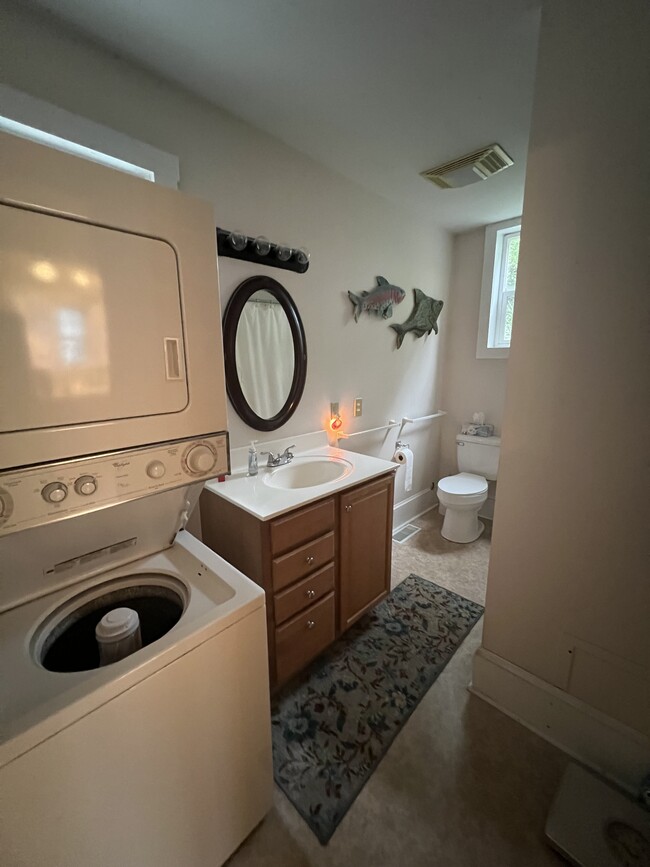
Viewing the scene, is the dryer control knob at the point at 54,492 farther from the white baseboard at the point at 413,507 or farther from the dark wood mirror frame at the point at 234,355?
the white baseboard at the point at 413,507

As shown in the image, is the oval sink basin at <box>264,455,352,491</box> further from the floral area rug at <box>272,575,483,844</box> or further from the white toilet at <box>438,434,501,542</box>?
the white toilet at <box>438,434,501,542</box>

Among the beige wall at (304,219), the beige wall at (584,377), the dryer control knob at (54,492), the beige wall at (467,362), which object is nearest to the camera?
the dryer control knob at (54,492)

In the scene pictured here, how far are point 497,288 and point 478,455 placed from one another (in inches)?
53.5

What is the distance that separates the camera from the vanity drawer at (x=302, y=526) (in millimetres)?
1326

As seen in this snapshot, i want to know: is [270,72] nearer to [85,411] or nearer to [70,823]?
[85,411]

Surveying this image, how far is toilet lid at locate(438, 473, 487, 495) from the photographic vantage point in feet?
8.50

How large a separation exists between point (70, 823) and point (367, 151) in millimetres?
2516

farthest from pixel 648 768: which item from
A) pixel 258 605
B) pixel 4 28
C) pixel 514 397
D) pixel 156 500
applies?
pixel 4 28

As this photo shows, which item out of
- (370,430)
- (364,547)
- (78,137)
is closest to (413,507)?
(370,430)

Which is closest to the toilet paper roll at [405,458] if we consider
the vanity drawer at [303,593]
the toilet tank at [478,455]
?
the toilet tank at [478,455]

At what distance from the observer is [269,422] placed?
1.83 meters

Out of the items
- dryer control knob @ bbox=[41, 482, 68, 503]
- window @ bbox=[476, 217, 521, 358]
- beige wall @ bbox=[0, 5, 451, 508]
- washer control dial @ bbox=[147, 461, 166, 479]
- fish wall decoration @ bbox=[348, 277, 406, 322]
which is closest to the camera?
dryer control knob @ bbox=[41, 482, 68, 503]

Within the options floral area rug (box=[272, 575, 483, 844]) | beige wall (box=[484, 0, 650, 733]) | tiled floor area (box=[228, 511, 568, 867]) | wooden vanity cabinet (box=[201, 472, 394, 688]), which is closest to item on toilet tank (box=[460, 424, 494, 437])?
floral area rug (box=[272, 575, 483, 844])

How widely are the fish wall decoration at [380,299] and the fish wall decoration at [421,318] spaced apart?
0.17 m
